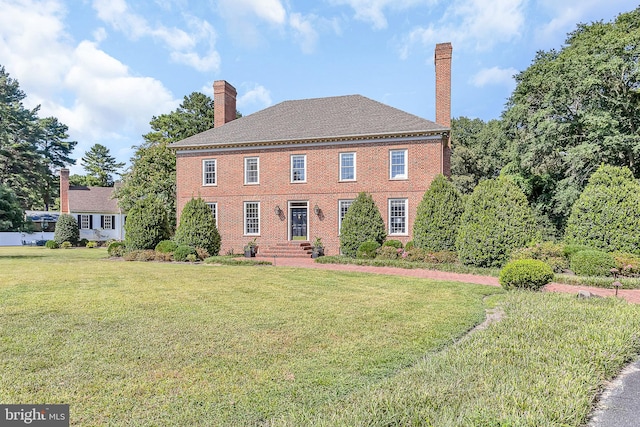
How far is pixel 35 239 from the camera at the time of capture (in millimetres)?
34969

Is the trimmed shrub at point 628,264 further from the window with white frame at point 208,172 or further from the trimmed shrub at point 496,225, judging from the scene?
the window with white frame at point 208,172

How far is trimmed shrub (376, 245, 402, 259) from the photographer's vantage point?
1527 centimetres

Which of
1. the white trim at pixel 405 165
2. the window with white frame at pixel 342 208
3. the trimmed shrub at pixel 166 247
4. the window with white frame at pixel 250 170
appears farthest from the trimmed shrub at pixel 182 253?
the white trim at pixel 405 165

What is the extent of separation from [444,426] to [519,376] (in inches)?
56.0

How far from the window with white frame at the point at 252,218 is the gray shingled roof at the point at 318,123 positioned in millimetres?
3730

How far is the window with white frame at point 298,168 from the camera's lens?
1994 cm

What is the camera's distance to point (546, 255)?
39.4 feet

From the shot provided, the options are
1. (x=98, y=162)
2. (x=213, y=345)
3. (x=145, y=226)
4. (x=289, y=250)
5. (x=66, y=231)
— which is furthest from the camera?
(x=98, y=162)

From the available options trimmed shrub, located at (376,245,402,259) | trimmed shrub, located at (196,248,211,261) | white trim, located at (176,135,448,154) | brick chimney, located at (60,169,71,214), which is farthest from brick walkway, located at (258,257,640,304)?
brick chimney, located at (60,169,71,214)

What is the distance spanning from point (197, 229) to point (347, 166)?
8395mm

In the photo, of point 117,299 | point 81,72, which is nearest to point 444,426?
point 117,299

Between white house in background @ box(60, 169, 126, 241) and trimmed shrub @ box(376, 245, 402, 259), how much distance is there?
94.2ft

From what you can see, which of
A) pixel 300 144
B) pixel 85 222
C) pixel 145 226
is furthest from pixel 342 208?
pixel 85 222

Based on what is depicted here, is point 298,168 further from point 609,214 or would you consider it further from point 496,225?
point 609,214
